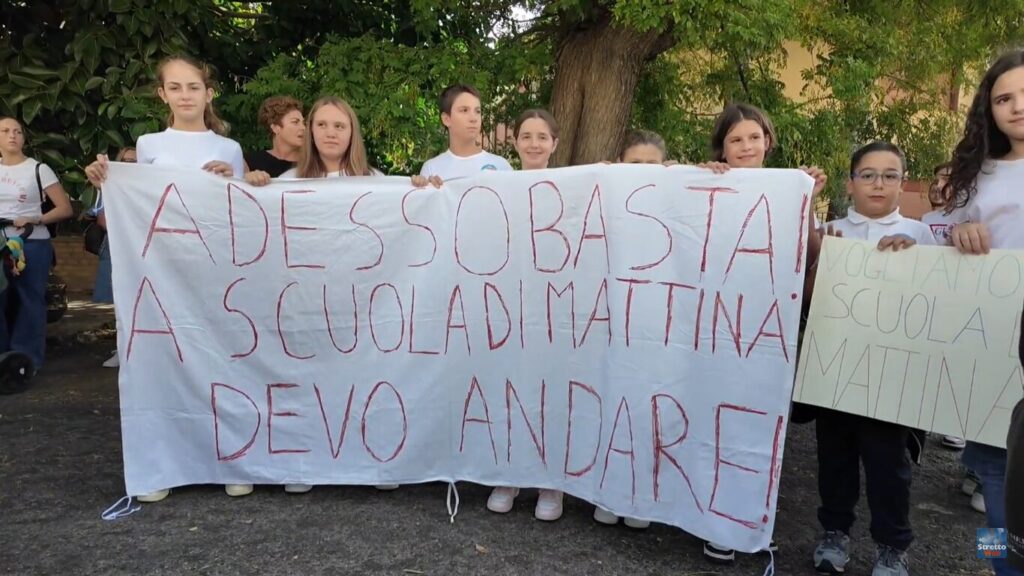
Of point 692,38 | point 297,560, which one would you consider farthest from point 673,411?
point 692,38

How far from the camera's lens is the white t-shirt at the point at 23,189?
5.13 meters

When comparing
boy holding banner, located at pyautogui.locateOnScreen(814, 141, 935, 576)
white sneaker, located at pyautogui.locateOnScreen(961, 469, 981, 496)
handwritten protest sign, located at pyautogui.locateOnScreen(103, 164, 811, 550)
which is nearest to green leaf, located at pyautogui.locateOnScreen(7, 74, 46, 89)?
handwritten protest sign, located at pyautogui.locateOnScreen(103, 164, 811, 550)

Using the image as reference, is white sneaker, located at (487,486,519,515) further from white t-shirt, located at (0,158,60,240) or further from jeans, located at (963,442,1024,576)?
white t-shirt, located at (0,158,60,240)

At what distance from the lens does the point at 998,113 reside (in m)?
2.53

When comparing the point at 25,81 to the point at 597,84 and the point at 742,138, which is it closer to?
the point at 597,84

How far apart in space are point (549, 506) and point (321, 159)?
6.12 ft

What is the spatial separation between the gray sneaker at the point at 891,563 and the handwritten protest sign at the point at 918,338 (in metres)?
0.46

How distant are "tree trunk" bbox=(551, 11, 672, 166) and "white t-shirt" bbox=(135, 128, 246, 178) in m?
3.13

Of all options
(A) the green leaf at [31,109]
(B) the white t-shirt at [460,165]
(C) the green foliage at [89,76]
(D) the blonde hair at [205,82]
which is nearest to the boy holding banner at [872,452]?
(B) the white t-shirt at [460,165]

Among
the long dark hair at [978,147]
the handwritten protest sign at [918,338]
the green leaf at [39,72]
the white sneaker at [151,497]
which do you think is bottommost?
the white sneaker at [151,497]

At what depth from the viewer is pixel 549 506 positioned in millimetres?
3113

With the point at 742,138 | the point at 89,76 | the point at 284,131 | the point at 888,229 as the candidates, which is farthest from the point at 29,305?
the point at 888,229

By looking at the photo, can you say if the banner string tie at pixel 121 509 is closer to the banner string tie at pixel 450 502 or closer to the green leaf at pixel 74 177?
the banner string tie at pixel 450 502

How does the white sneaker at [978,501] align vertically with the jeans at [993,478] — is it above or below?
below
